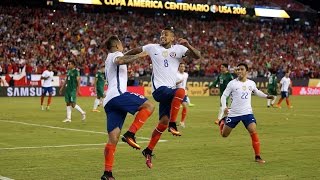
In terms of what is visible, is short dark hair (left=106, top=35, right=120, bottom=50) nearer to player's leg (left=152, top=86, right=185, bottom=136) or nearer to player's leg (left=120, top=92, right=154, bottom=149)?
player's leg (left=120, top=92, right=154, bottom=149)

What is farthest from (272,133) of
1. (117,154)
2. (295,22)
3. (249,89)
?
(295,22)

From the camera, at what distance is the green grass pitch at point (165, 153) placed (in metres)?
10.6

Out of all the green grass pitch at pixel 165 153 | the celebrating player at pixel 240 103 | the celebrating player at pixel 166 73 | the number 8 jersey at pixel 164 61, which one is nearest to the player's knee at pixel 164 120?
the celebrating player at pixel 166 73

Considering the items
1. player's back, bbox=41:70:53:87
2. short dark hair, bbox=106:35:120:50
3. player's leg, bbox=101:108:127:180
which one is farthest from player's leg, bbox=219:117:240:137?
player's back, bbox=41:70:53:87

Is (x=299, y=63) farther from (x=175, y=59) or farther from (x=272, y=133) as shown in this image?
(x=175, y=59)

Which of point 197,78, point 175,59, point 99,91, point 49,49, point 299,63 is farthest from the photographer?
point 299,63

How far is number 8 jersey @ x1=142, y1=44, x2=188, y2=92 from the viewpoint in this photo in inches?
447

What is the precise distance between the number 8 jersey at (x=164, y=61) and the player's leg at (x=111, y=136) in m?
1.92

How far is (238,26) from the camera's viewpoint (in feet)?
212

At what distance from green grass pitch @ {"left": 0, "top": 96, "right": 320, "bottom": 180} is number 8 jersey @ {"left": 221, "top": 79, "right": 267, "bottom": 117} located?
Result: 1.00m

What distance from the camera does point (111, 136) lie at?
9.48 m

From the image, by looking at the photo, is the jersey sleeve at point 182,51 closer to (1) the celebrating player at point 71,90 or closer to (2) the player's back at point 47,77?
(1) the celebrating player at point 71,90

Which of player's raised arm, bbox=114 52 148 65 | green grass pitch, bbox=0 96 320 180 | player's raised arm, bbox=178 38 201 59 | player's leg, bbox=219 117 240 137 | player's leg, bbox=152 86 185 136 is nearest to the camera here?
player's raised arm, bbox=114 52 148 65

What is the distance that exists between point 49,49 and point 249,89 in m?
34.3
